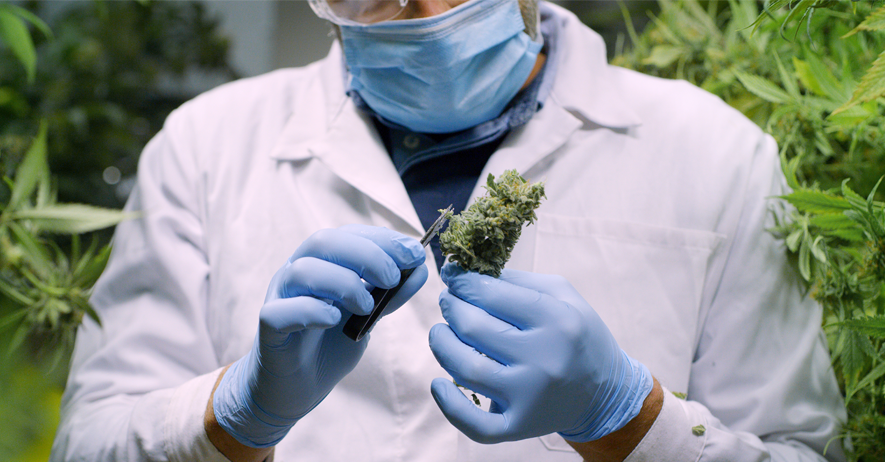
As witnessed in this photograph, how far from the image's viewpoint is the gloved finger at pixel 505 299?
795 millimetres

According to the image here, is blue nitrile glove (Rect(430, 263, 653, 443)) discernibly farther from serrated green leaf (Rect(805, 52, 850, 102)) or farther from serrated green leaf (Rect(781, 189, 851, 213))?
serrated green leaf (Rect(805, 52, 850, 102))

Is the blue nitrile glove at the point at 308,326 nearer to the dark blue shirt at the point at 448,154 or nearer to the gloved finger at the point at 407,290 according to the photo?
the gloved finger at the point at 407,290

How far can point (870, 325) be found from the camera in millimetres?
785

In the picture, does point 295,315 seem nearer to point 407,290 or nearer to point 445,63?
point 407,290

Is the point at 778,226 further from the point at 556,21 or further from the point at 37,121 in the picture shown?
the point at 37,121

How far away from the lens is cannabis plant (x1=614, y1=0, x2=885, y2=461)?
0.89m

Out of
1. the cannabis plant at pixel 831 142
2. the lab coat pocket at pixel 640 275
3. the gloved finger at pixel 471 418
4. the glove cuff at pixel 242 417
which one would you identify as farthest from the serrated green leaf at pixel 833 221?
the glove cuff at pixel 242 417

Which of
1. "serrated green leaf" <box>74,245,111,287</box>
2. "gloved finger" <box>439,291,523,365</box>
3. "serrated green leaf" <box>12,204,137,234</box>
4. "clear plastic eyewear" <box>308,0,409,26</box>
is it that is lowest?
"serrated green leaf" <box>74,245,111,287</box>

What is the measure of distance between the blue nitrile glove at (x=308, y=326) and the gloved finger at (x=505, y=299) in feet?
0.26

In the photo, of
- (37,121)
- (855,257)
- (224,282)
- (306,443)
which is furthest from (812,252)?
(37,121)

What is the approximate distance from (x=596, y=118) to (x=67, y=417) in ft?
3.83

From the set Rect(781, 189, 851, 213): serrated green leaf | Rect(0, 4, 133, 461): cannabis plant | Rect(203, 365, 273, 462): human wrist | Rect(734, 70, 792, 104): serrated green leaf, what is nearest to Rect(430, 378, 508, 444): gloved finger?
Rect(203, 365, 273, 462): human wrist

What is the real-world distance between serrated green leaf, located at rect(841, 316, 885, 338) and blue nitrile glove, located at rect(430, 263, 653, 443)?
13.3 inches

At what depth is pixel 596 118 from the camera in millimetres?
1136
